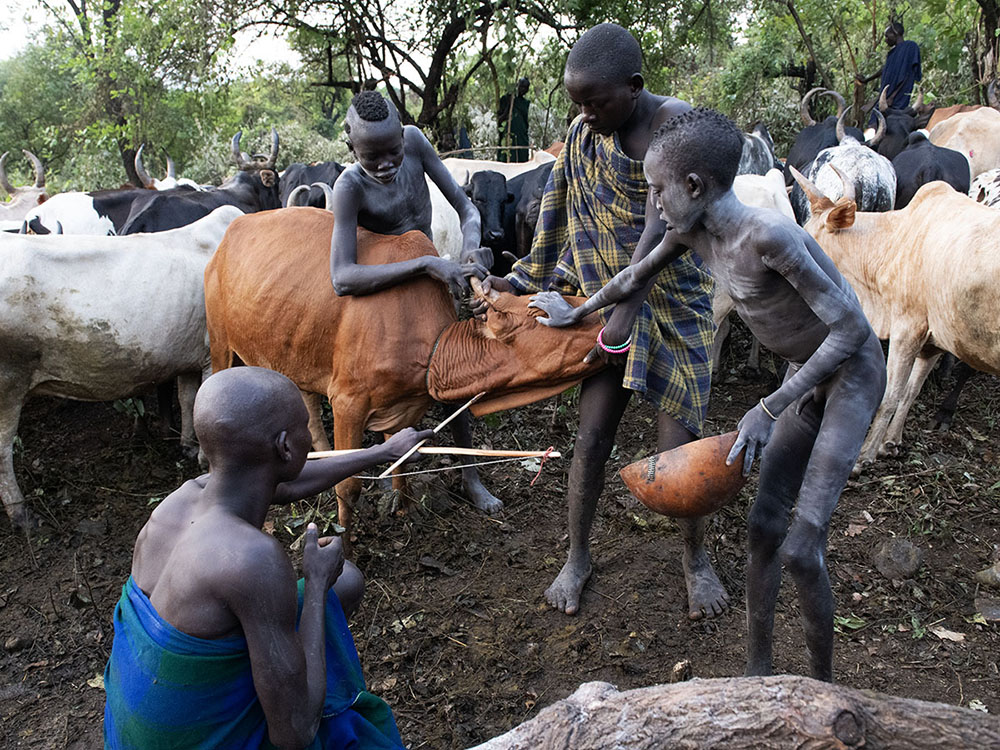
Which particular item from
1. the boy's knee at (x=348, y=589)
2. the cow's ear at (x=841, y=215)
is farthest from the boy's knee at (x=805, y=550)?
the cow's ear at (x=841, y=215)

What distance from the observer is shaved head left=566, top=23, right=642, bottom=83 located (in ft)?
9.18

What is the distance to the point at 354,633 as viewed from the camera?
342cm

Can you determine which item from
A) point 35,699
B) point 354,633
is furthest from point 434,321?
point 35,699

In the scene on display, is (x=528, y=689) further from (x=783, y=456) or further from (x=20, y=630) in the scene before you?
(x=20, y=630)

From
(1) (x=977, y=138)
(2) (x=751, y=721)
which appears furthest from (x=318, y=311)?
(1) (x=977, y=138)

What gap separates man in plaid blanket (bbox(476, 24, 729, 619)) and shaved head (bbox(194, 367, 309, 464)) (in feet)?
4.90

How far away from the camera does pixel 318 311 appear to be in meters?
3.62

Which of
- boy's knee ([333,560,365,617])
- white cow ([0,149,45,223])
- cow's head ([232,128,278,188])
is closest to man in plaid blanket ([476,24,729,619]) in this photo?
boy's knee ([333,560,365,617])

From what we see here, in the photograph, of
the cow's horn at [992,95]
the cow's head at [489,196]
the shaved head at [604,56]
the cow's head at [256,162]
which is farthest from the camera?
the cow's horn at [992,95]

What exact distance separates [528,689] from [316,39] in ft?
37.9

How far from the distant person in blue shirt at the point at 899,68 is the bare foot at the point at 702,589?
10.9m

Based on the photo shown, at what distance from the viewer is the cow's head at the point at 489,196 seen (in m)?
7.23

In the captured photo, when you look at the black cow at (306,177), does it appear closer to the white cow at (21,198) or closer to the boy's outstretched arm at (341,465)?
the white cow at (21,198)

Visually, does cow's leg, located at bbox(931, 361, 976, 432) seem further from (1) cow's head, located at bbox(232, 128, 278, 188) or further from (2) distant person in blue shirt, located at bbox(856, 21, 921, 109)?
(2) distant person in blue shirt, located at bbox(856, 21, 921, 109)
